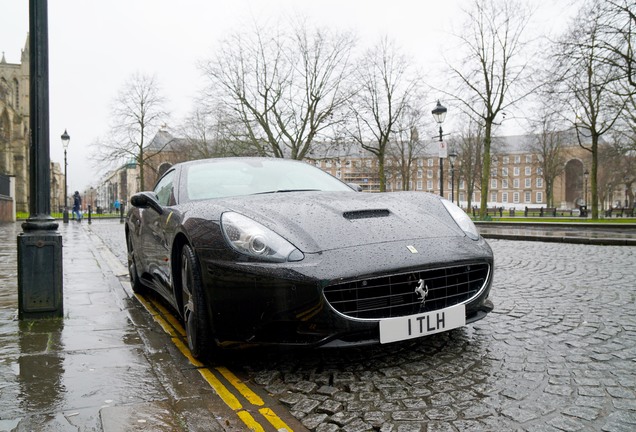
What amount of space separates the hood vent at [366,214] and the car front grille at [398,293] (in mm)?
538

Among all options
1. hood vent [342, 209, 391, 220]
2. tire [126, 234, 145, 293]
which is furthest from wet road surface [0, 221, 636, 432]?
tire [126, 234, 145, 293]

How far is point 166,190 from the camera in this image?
14.2ft

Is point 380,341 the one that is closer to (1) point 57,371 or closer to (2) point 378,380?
(2) point 378,380

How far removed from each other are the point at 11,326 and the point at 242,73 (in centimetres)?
3086

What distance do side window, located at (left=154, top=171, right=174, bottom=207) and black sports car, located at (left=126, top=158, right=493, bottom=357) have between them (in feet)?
1.82

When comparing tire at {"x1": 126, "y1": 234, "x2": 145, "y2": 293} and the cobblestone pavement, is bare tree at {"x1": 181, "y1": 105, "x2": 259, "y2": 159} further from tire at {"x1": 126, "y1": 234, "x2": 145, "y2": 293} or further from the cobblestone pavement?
the cobblestone pavement

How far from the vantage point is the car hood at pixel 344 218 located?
2.73 meters

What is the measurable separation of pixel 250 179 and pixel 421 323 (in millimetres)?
2003

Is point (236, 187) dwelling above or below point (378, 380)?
above

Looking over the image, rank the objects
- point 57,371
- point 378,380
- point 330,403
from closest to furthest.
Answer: point 330,403, point 378,380, point 57,371

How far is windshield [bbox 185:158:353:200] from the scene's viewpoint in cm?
383

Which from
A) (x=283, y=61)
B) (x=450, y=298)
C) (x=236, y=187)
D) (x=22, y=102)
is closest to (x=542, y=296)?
(x=450, y=298)

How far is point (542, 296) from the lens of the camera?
492 cm

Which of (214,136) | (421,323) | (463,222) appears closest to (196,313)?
(421,323)
